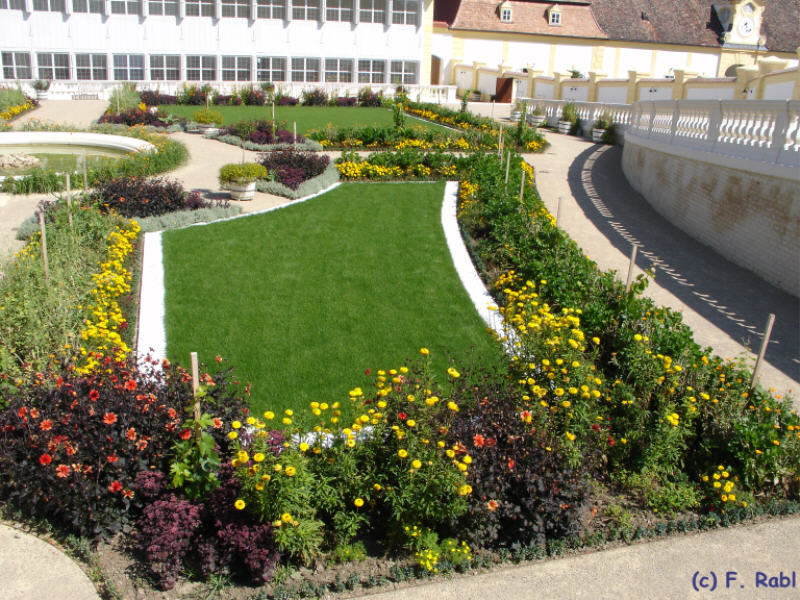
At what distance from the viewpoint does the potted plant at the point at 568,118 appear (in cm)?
2695

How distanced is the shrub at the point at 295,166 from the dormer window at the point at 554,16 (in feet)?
109

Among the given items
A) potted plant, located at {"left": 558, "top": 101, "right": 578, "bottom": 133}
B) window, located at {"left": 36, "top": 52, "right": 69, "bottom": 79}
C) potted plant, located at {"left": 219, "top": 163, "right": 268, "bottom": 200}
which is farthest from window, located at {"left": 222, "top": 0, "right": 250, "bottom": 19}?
potted plant, located at {"left": 219, "top": 163, "right": 268, "bottom": 200}

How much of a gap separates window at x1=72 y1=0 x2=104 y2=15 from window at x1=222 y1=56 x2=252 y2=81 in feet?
20.8

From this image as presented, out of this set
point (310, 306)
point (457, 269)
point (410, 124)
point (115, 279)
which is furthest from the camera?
point (410, 124)

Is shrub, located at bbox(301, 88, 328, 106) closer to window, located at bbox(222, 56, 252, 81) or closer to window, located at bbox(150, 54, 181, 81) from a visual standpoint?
window, located at bbox(222, 56, 252, 81)

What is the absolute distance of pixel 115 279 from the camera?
317 inches

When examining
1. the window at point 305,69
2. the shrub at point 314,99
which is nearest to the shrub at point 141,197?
the shrub at point 314,99

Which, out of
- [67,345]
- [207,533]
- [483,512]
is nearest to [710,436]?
[483,512]

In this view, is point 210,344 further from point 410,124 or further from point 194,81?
point 194,81

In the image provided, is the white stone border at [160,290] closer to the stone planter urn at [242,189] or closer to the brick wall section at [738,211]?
the stone planter urn at [242,189]

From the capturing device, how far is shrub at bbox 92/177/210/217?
1178cm

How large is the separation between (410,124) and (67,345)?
23356mm

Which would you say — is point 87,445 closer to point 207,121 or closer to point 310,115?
point 207,121

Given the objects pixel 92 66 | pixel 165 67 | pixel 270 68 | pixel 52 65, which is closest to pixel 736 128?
pixel 270 68
